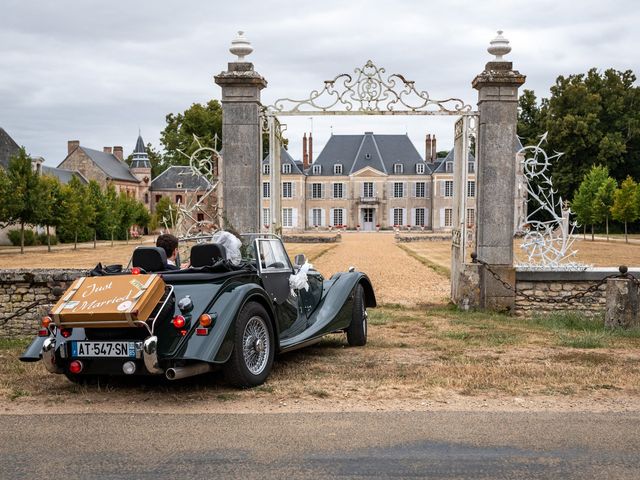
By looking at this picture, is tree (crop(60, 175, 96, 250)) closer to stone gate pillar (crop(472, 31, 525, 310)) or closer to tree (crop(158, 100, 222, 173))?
tree (crop(158, 100, 222, 173))

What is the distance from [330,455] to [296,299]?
128 inches

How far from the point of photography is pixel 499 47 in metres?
10.4

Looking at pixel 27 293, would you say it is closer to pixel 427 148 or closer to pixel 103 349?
pixel 103 349

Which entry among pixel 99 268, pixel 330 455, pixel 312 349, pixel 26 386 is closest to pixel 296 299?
pixel 312 349

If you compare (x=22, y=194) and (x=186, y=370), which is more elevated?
(x=22, y=194)

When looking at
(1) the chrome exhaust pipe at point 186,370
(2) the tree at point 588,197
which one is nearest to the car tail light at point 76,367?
(1) the chrome exhaust pipe at point 186,370

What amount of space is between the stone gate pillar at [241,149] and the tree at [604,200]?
38819 mm

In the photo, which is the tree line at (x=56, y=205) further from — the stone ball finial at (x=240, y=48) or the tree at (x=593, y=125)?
the tree at (x=593, y=125)

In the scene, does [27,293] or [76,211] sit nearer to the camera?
[27,293]

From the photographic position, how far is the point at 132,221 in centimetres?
4819

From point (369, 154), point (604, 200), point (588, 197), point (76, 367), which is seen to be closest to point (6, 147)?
point (369, 154)

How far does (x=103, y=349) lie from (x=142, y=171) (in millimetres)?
74446

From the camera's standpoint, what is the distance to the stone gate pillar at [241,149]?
1016cm

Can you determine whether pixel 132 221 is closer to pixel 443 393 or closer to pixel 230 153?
pixel 230 153
